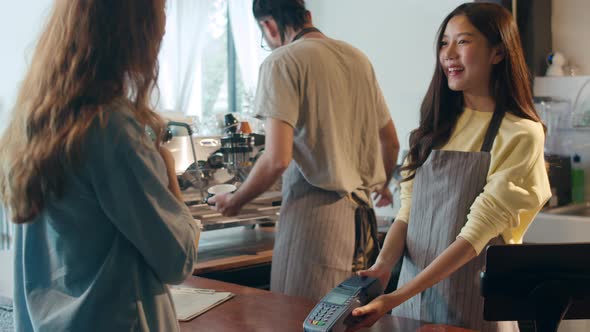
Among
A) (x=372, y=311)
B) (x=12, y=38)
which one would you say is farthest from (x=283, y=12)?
(x=12, y=38)

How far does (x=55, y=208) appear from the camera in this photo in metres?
1.08

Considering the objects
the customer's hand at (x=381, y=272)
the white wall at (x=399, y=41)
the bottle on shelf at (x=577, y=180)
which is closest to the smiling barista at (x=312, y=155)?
the customer's hand at (x=381, y=272)

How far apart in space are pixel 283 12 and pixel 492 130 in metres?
0.79

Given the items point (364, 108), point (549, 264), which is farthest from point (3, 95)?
point (549, 264)

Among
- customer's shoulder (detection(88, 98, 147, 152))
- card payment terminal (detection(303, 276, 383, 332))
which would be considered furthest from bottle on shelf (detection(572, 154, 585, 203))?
customer's shoulder (detection(88, 98, 147, 152))

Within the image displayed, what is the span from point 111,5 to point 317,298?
123 centimetres

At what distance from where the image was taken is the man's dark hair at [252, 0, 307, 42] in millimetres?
2117

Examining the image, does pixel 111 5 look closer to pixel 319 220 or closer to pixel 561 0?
pixel 319 220

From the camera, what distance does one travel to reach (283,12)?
213 centimetres

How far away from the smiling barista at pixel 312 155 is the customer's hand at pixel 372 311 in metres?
0.62

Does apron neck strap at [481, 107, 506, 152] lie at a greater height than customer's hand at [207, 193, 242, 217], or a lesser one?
greater

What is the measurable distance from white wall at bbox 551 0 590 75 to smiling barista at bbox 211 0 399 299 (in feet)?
5.81

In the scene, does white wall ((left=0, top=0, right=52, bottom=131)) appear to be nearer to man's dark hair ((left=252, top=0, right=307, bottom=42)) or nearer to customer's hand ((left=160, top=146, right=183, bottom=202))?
man's dark hair ((left=252, top=0, right=307, bottom=42))

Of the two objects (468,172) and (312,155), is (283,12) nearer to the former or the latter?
(312,155)
